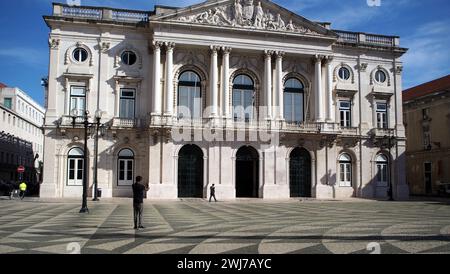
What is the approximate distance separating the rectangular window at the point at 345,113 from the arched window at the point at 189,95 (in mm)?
13945

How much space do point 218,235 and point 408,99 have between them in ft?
165

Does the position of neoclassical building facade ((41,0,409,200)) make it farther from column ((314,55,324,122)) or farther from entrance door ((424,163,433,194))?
entrance door ((424,163,433,194))

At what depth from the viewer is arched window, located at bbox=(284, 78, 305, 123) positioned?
4184cm

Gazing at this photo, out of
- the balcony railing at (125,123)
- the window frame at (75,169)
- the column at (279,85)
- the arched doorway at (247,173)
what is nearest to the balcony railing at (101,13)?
the balcony railing at (125,123)

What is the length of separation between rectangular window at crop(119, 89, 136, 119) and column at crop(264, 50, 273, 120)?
11.6 m

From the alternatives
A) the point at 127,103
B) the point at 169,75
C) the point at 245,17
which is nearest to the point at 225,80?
the point at 169,75

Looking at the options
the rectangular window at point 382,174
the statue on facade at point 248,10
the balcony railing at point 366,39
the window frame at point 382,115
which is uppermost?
the statue on facade at point 248,10

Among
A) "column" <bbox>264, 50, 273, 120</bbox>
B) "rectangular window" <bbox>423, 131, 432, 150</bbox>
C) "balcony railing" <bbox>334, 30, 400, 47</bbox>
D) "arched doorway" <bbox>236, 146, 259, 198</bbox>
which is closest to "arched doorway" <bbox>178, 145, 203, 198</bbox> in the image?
"arched doorway" <bbox>236, 146, 259, 198</bbox>

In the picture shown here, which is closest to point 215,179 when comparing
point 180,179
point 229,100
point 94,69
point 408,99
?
point 180,179

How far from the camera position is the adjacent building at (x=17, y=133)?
59.2 meters

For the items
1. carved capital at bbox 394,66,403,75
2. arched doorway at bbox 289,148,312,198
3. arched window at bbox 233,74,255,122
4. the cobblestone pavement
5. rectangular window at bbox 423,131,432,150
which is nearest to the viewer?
the cobblestone pavement

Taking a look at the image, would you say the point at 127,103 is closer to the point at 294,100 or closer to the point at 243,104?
the point at 243,104

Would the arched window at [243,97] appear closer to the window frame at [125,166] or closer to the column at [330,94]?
the column at [330,94]

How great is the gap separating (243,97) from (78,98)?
14355mm
